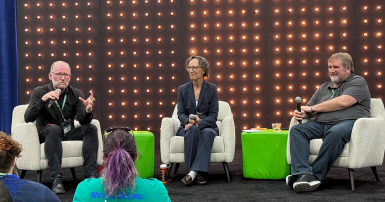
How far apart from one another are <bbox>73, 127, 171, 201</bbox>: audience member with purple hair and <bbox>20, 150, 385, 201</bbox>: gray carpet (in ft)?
5.36

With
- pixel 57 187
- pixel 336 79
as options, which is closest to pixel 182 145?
pixel 57 187

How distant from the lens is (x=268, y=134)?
12.9ft

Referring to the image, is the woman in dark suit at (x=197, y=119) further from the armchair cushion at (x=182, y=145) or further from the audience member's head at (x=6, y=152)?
the audience member's head at (x=6, y=152)

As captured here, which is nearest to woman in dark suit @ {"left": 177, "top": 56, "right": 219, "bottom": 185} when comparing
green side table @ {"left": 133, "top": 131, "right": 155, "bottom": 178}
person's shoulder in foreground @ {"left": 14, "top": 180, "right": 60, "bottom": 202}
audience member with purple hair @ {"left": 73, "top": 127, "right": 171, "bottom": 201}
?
green side table @ {"left": 133, "top": 131, "right": 155, "bottom": 178}

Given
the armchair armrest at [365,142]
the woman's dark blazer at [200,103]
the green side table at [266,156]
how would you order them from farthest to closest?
the woman's dark blazer at [200,103] → the green side table at [266,156] → the armchair armrest at [365,142]

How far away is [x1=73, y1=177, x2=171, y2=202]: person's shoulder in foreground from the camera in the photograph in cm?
140

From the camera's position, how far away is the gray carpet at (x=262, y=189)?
3018 mm

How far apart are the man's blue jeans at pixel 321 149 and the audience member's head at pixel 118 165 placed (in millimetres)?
2149

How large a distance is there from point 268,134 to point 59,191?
186 centimetres

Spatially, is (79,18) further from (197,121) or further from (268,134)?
(268,134)

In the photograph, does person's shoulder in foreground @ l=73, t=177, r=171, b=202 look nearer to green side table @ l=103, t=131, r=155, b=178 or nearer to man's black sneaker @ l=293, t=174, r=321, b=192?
man's black sneaker @ l=293, t=174, r=321, b=192

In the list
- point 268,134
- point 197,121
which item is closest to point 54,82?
point 197,121

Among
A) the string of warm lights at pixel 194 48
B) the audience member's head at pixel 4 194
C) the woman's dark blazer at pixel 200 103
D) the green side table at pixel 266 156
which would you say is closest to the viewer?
the audience member's head at pixel 4 194

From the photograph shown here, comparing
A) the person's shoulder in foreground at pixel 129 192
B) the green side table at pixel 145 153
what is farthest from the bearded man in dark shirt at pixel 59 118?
the person's shoulder in foreground at pixel 129 192
